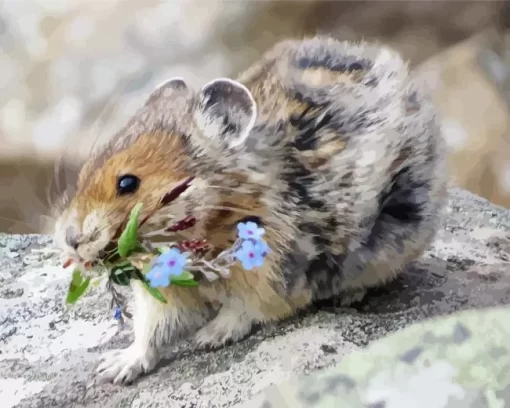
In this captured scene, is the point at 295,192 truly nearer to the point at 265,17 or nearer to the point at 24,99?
the point at 265,17

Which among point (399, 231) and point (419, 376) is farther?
point (399, 231)

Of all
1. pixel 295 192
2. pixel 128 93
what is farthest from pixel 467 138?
pixel 128 93

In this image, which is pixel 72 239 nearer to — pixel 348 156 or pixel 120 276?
pixel 120 276

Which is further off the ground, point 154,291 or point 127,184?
point 127,184

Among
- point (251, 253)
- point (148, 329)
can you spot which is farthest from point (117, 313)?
point (251, 253)

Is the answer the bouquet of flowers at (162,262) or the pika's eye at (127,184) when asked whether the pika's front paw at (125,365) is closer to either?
the bouquet of flowers at (162,262)
